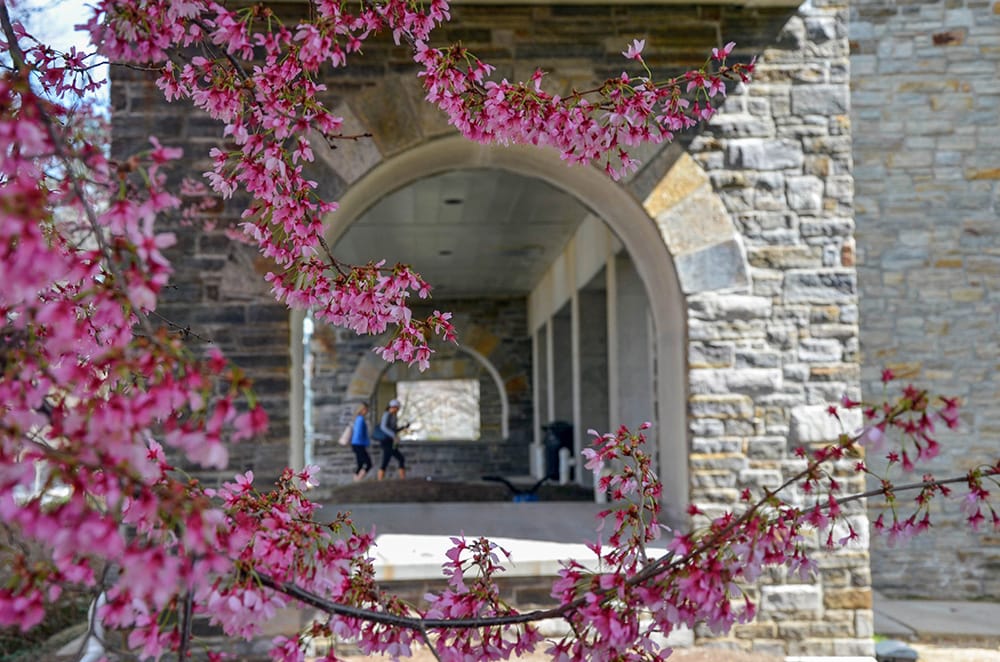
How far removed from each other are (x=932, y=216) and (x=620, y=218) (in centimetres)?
288

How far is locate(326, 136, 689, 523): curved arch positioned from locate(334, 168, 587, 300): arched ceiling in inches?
45.1

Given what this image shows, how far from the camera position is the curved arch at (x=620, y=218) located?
4.99m

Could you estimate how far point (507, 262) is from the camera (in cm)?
1255

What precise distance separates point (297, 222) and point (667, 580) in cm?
110

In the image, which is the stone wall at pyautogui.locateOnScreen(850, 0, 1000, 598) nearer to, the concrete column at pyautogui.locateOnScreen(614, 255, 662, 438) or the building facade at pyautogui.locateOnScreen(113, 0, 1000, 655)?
the concrete column at pyautogui.locateOnScreen(614, 255, 662, 438)

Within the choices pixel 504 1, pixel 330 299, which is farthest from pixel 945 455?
pixel 330 299

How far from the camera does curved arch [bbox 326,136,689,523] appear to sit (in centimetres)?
499

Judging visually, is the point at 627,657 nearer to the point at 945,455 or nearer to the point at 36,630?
the point at 36,630

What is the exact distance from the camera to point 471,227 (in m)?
10.1

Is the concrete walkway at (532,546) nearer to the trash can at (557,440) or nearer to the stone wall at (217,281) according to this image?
the stone wall at (217,281)

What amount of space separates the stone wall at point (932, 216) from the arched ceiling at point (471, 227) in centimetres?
223

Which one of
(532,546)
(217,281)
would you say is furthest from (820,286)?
(217,281)

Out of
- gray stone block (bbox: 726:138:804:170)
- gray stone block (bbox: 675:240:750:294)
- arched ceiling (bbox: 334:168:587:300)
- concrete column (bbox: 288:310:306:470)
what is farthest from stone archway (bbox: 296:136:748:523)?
arched ceiling (bbox: 334:168:587:300)

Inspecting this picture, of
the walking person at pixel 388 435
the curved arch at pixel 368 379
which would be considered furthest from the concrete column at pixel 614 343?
the curved arch at pixel 368 379
